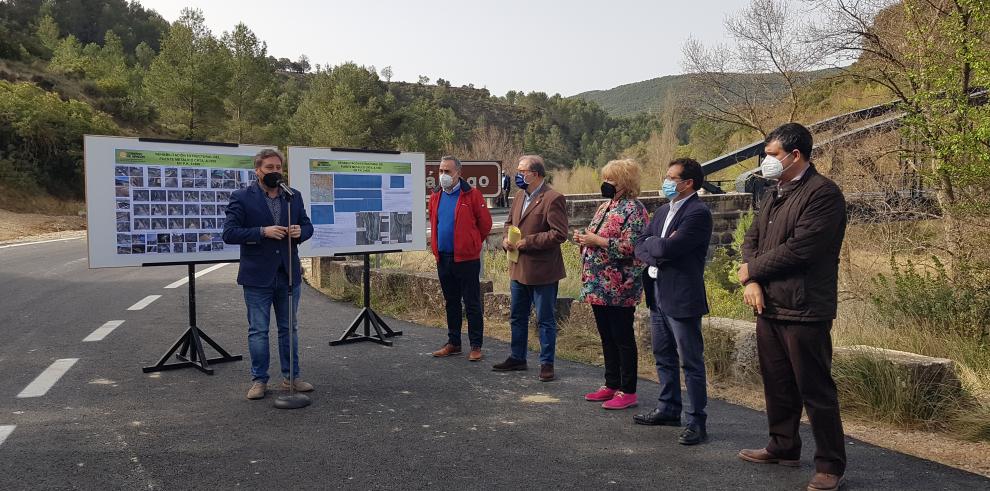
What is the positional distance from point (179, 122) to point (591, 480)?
49.2m

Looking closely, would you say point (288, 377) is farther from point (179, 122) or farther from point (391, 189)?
point (179, 122)

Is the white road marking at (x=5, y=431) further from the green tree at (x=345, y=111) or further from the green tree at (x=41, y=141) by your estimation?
the green tree at (x=345, y=111)

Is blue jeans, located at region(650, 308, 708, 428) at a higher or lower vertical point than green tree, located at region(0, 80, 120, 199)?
lower

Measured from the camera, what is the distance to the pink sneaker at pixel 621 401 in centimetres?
569

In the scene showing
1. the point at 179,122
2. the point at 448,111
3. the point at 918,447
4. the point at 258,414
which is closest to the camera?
the point at 918,447

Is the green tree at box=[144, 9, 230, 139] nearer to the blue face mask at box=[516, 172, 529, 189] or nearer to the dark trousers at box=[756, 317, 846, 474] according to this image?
the blue face mask at box=[516, 172, 529, 189]

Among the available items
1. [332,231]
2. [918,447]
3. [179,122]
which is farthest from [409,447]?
[179,122]

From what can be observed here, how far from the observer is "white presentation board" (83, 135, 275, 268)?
21.4 ft

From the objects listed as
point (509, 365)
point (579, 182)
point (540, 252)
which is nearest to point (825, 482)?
point (540, 252)

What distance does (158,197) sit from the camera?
6.83 meters

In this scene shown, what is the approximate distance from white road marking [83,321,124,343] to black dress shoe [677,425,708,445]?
6.27 metres

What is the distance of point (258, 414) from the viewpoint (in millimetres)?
5535

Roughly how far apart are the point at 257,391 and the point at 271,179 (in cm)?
166

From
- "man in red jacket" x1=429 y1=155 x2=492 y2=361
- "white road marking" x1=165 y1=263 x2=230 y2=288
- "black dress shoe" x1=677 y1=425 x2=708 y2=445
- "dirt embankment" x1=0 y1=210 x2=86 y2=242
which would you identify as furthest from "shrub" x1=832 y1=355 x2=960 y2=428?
"dirt embankment" x1=0 y1=210 x2=86 y2=242
